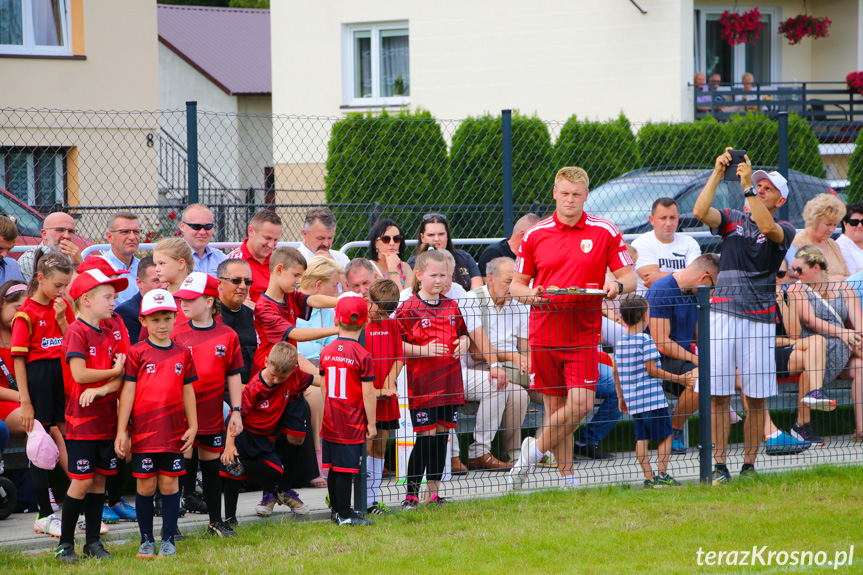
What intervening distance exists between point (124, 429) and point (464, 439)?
2.72 metres

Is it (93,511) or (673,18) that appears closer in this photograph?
(93,511)

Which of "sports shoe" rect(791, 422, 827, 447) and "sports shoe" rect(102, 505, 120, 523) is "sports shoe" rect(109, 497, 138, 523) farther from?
"sports shoe" rect(791, 422, 827, 447)

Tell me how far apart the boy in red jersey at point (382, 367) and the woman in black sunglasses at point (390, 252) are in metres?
1.58

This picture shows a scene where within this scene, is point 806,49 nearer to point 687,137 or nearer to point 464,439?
point 687,137

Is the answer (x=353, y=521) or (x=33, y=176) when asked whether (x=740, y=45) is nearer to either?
(x=33, y=176)

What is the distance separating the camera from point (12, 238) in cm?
694

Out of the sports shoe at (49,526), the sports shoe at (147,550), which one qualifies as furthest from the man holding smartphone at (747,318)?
the sports shoe at (49,526)

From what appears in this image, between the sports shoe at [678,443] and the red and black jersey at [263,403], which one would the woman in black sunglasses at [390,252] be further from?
the sports shoe at [678,443]

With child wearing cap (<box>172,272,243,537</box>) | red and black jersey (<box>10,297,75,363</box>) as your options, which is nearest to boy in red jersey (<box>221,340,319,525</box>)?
child wearing cap (<box>172,272,243,537</box>)

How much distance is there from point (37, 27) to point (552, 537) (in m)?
15.5

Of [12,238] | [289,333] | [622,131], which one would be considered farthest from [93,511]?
[622,131]

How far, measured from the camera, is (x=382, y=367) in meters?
6.21

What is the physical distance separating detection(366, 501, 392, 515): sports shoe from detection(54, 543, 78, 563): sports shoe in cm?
176

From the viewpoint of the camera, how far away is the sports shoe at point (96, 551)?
529 centimetres
